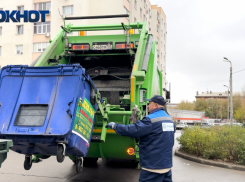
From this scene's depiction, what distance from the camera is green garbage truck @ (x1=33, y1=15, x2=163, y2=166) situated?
15.0ft

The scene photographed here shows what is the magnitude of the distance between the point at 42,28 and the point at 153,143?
2597cm

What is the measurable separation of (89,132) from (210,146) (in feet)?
15.1

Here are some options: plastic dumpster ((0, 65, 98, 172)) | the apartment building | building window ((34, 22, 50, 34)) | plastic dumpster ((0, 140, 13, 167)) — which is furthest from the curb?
building window ((34, 22, 50, 34))

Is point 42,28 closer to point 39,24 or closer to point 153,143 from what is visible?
point 39,24

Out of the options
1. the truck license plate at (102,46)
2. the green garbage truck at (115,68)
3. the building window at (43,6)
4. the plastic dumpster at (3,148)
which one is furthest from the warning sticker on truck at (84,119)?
the building window at (43,6)

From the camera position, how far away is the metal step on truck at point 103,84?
3562 millimetres

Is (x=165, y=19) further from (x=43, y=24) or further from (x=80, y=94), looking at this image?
(x=80, y=94)

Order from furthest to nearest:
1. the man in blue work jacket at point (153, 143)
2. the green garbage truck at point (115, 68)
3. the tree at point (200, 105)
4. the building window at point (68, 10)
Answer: the tree at point (200, 105) → the building window at point (68, 10) → the green garbage truck at point (115, 68) → the man in blue work jacket at point (153, 143)

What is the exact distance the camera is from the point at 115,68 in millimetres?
6145

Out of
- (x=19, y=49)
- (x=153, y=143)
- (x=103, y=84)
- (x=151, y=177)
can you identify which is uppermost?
(x=19, y=49)

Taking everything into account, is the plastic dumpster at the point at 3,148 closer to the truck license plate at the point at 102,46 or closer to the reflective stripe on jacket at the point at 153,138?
the reflective stripe on jacket at the point at 153,138

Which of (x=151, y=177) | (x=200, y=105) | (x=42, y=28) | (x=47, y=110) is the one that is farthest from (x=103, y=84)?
(x=200, y=105)

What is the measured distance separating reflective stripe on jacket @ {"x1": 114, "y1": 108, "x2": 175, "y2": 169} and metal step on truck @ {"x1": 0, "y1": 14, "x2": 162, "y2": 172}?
778 millimetres

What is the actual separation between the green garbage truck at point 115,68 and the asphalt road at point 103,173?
43 cm
